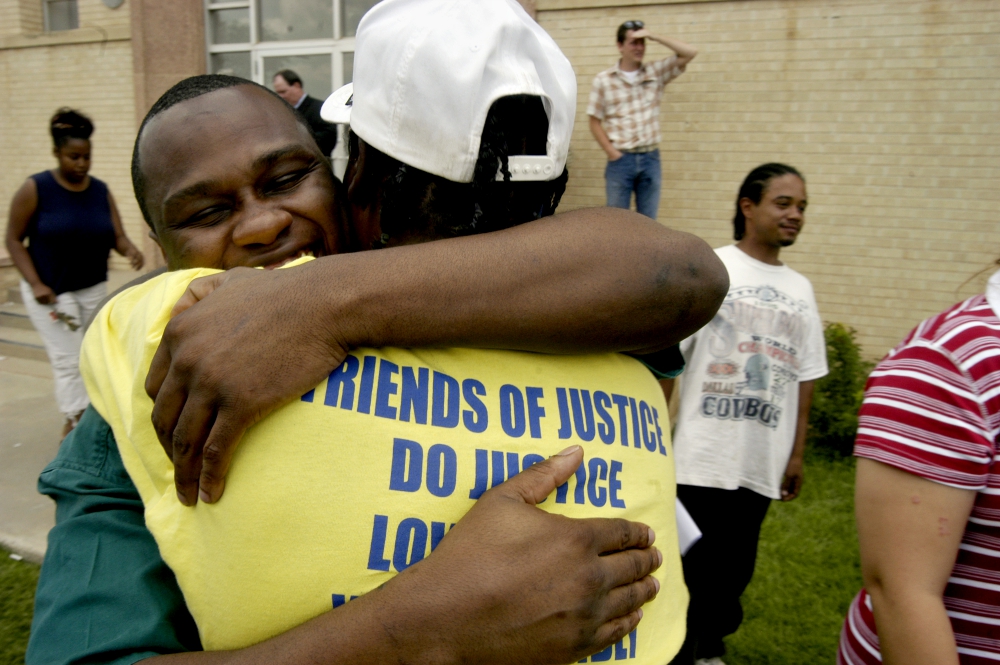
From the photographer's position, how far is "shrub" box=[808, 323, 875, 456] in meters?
5.62

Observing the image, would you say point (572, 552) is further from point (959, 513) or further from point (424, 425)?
point (959, 513)

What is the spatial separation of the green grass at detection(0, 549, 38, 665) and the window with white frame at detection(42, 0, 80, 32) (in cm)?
951

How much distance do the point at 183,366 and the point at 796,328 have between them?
10.4 ft

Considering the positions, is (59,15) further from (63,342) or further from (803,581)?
(803,581)

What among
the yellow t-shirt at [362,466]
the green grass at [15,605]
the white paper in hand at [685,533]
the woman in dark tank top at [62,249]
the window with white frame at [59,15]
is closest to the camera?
the yellow t-shirt at [362,466]

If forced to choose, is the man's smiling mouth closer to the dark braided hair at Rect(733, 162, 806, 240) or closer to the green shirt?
the green shirt

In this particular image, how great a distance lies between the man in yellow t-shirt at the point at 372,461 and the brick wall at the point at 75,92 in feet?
31.2

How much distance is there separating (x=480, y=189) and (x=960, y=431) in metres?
1.08

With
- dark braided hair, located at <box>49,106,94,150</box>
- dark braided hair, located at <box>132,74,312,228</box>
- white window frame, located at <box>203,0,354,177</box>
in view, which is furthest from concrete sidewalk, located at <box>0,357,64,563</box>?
white window frame, located at <box>203,0,354,177</box>

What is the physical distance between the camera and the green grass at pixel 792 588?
362 cm

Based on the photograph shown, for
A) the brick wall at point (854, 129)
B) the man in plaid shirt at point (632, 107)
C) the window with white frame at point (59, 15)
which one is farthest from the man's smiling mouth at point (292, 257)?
the window with white frame at point (59, 15)

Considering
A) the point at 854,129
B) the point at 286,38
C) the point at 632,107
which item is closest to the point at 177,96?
the point at 632,107

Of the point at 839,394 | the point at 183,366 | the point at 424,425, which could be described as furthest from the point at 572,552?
the point at 839,394

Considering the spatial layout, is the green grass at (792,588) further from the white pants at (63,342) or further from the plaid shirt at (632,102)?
the plaid shirt at (632,102)
